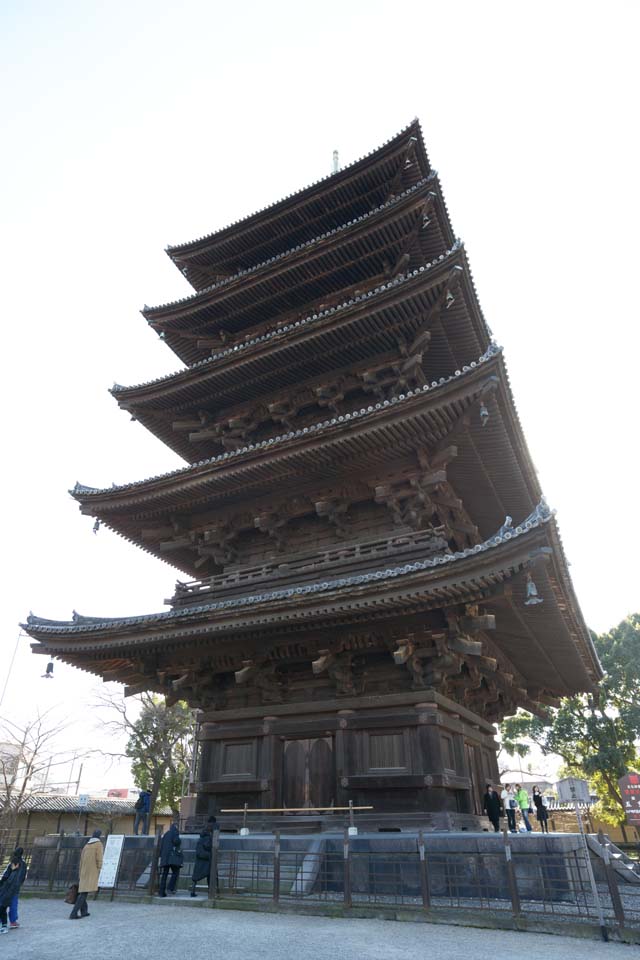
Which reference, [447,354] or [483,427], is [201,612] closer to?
[483,427]

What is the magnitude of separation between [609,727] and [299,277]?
→ 3413 cm

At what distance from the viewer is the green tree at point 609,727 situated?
117ft

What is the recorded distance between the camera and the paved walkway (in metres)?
6.65

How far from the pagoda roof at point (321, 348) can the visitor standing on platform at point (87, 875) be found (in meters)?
12.1

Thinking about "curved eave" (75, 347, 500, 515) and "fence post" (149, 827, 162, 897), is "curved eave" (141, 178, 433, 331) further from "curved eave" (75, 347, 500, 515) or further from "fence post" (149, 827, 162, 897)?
"fence post" (149, 827, 162, 897)

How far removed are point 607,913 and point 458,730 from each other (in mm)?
4982

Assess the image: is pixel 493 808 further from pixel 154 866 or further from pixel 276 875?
pixel 154 866

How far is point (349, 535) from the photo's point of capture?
49.6 ft

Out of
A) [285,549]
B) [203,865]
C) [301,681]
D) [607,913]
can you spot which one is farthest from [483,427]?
[203,865]

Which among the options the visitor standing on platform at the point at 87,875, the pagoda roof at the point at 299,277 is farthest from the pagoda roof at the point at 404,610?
the pagoda roof at the point at 299,277

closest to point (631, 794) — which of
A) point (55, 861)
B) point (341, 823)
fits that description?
Answer: point (341, 823)

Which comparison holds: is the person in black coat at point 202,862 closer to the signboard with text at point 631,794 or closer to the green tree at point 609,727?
the signboard with text at point 631,794

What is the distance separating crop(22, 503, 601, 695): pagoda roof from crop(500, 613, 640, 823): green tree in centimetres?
2321

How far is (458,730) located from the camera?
13.2 metres
